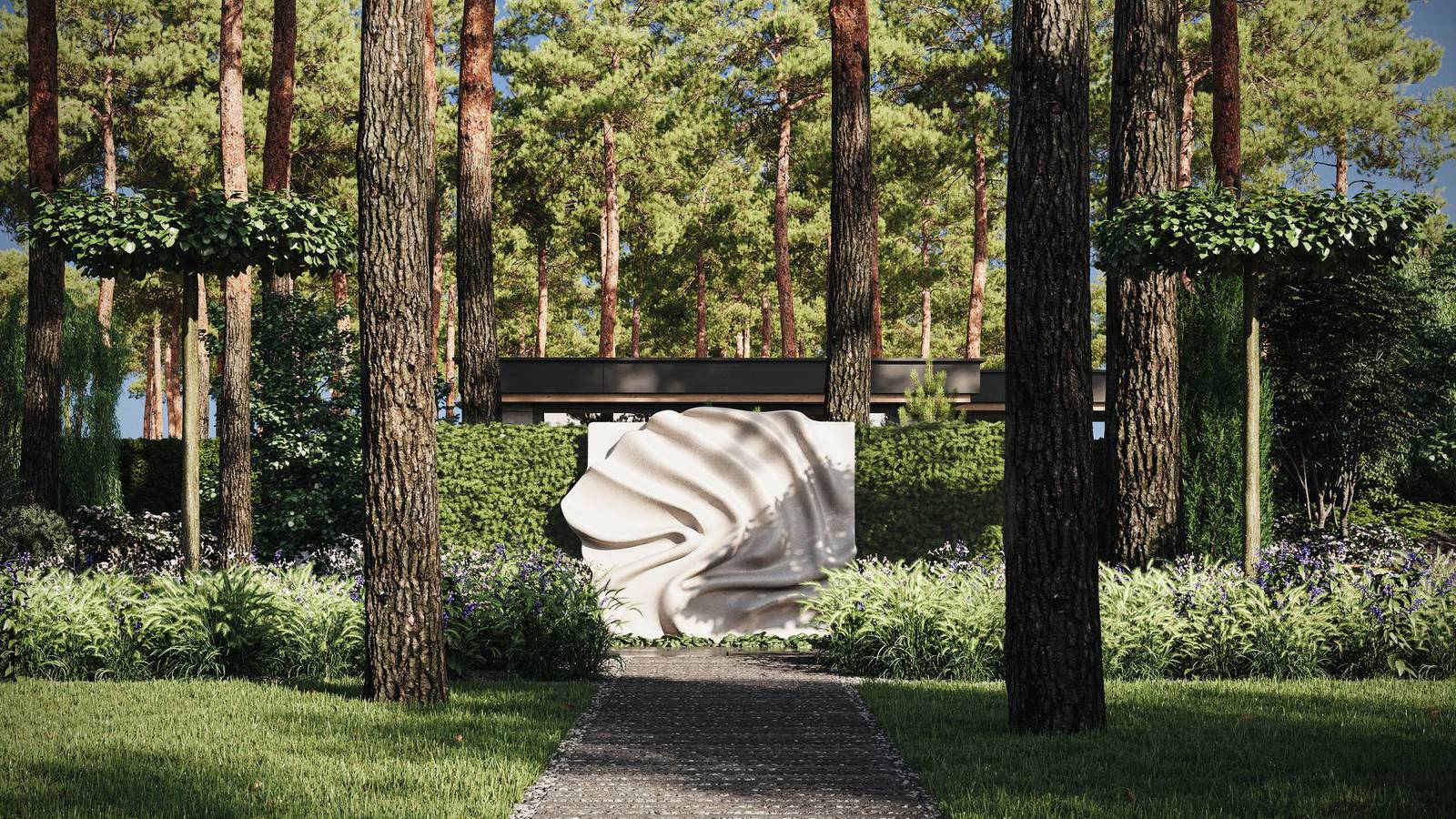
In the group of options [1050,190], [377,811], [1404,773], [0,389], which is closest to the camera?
[377,811]

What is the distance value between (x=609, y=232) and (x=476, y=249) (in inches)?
645

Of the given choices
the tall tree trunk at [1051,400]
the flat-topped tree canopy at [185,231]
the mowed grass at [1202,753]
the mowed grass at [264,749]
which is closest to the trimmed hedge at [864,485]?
the flat-topped tree canopy at [185,231]

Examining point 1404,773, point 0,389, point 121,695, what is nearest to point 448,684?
point 121,695

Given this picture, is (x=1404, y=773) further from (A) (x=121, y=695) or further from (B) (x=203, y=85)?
(B) (x=203, y=85)

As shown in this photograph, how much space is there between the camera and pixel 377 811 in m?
4.58

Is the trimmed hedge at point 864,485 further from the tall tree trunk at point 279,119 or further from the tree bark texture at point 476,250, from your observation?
the tall tree trunk at point 279,119

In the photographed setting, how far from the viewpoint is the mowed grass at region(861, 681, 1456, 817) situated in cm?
468

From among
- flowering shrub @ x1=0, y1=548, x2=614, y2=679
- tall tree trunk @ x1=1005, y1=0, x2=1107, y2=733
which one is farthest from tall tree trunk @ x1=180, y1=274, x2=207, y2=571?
tall tree trunk @ x1=1005, y1=0, x2=1107, y2=733

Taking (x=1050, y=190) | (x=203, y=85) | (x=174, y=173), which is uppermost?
(x=203, y=85)

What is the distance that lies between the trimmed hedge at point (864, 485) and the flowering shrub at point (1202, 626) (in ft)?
7.05

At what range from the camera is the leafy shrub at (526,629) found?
28.0 ft

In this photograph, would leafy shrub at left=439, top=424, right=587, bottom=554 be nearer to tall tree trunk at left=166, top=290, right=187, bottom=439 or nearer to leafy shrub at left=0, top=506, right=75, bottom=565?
leafy shrub at left=0, top=506, right=75, bottom=565

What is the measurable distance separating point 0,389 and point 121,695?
1134 centimetres

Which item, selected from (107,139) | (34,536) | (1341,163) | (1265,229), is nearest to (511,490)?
(34,536)
